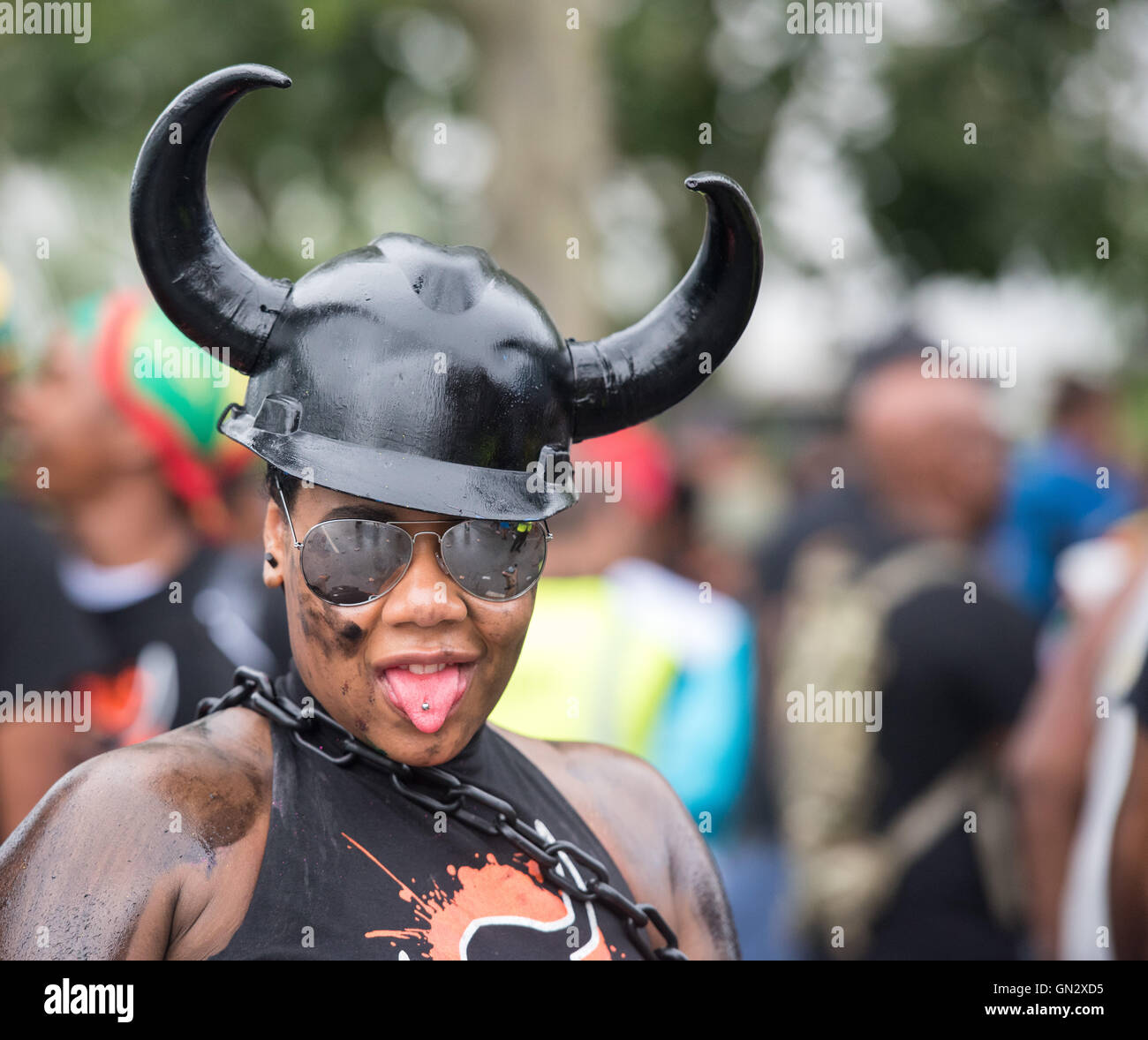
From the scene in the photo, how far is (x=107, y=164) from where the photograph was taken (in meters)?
A: 16.1

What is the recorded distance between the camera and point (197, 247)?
2066 millimetres

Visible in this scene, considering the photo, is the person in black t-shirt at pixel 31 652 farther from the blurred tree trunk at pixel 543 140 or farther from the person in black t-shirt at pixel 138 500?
the blurred tree trunk at pixel 543 140

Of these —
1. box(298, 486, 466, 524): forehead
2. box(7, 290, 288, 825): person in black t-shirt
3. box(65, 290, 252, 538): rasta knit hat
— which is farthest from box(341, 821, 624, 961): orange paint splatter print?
box(65, 290, 252, 538): rasta knit hat

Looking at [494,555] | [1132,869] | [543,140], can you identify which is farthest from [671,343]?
[543,140]

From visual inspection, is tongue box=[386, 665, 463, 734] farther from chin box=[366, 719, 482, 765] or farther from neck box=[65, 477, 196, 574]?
neck box=[65, 477, 196, 574]

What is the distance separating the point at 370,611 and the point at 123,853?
0.48 metres

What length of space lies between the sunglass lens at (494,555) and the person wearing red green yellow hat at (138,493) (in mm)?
2438

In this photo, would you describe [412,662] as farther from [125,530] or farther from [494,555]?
[125,530]

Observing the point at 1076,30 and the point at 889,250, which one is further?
the point at 889,250

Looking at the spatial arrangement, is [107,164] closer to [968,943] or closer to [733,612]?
[733,612]

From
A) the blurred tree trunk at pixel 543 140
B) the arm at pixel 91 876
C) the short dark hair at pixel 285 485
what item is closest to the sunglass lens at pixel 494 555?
the short dark hair at pixel 285 485
